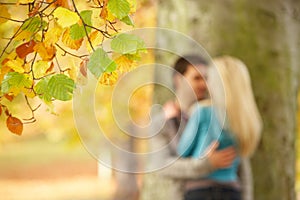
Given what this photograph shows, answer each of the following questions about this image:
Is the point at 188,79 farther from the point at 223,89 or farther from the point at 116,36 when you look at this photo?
the point at 116,36

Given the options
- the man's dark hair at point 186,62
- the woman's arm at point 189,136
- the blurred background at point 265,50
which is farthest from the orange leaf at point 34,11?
the blurred background at point 265,50

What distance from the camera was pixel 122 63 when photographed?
7.30ft

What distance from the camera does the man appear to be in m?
5.02

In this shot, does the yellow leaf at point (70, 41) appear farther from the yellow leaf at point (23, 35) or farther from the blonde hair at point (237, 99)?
the blonde hair at point (237, 99)

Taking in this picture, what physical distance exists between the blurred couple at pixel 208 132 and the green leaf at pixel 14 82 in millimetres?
2811

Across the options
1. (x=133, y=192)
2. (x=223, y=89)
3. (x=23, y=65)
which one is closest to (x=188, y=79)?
(x=223, y=89)

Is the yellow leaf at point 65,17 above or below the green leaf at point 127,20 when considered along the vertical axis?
above

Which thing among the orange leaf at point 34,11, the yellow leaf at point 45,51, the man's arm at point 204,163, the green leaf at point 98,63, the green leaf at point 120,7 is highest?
the man's arm at point 204,163

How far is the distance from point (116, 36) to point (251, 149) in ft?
10.6

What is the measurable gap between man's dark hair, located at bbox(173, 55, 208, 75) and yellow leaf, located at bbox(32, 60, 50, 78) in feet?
9.68

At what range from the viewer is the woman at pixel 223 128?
5.00 meters

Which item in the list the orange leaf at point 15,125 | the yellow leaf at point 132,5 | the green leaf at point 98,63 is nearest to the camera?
the green leaf at point 98,63

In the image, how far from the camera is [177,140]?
5.08m

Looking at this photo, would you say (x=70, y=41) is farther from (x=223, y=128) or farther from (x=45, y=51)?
(x=223, y=128)
